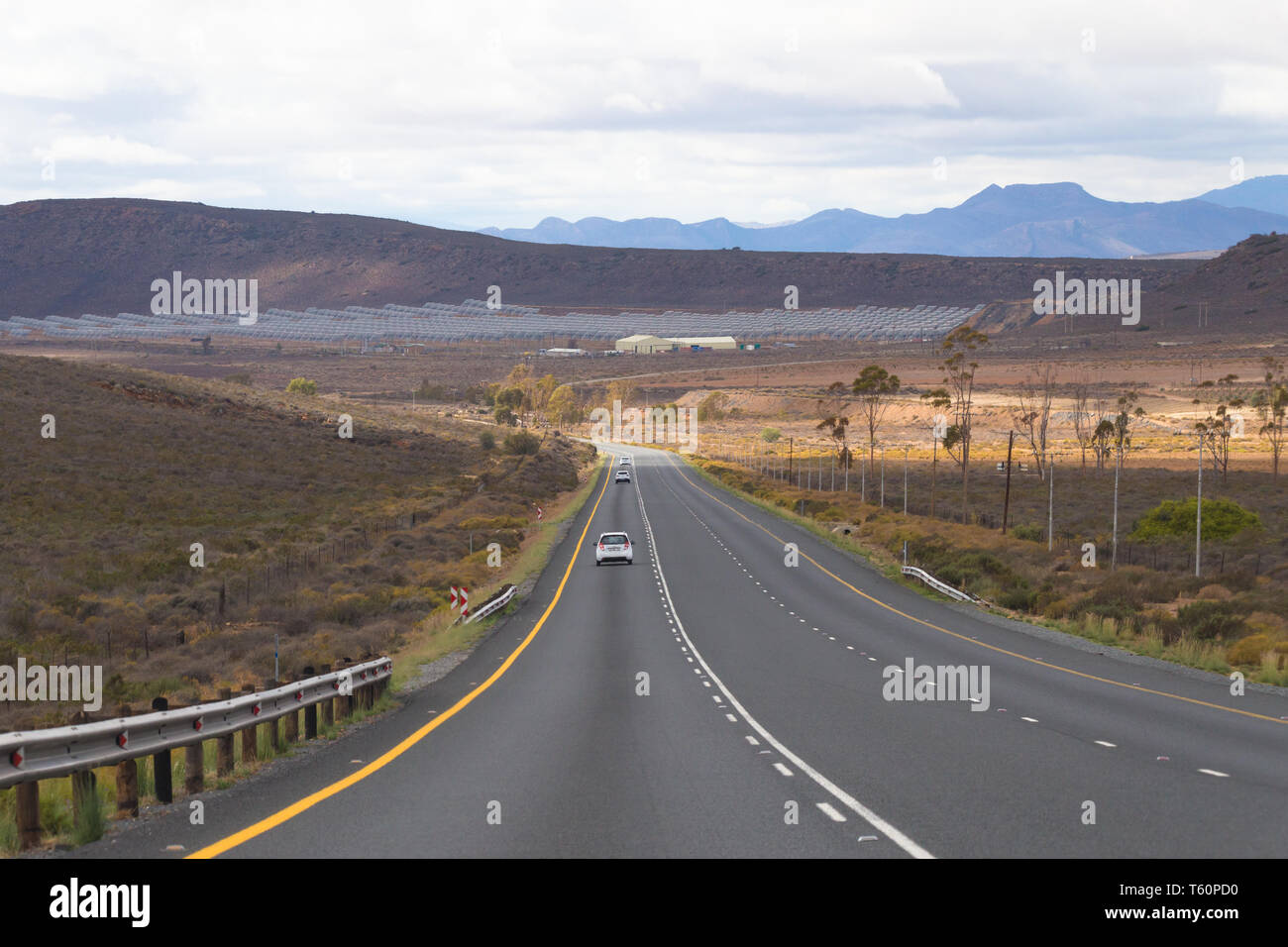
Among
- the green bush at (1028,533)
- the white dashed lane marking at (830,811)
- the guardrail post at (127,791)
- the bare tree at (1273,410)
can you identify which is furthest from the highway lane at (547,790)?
the bare tree at (1273,410)

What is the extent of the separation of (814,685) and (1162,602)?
55.5ft

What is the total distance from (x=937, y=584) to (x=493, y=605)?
13.5 m

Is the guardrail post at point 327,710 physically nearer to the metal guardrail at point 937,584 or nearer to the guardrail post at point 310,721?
the guardrail post at point 310,721

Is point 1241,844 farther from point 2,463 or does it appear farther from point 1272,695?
point 2,463

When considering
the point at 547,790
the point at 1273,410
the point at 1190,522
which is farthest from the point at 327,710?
the point at 1273,410

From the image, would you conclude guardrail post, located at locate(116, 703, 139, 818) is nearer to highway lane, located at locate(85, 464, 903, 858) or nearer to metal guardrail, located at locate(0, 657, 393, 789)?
metal guardrail, located at locate(0, 657, 393, 789)

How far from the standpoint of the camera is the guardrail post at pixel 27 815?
881 centimetres

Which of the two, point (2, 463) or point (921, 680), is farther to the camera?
point (2, 463)

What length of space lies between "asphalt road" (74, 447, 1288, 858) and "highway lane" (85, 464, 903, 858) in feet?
0.13

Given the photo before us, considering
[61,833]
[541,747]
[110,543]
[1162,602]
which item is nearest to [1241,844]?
[541,747]

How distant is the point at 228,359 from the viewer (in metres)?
190

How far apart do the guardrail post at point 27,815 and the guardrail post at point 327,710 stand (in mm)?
6107

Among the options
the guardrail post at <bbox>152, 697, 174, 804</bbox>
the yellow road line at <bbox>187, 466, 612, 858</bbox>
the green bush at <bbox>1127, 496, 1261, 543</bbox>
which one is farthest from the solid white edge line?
the green bush at <bbox>1127, 496, 1261, 543</bbox>

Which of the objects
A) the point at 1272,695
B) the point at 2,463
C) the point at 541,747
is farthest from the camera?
the point at 2,463
